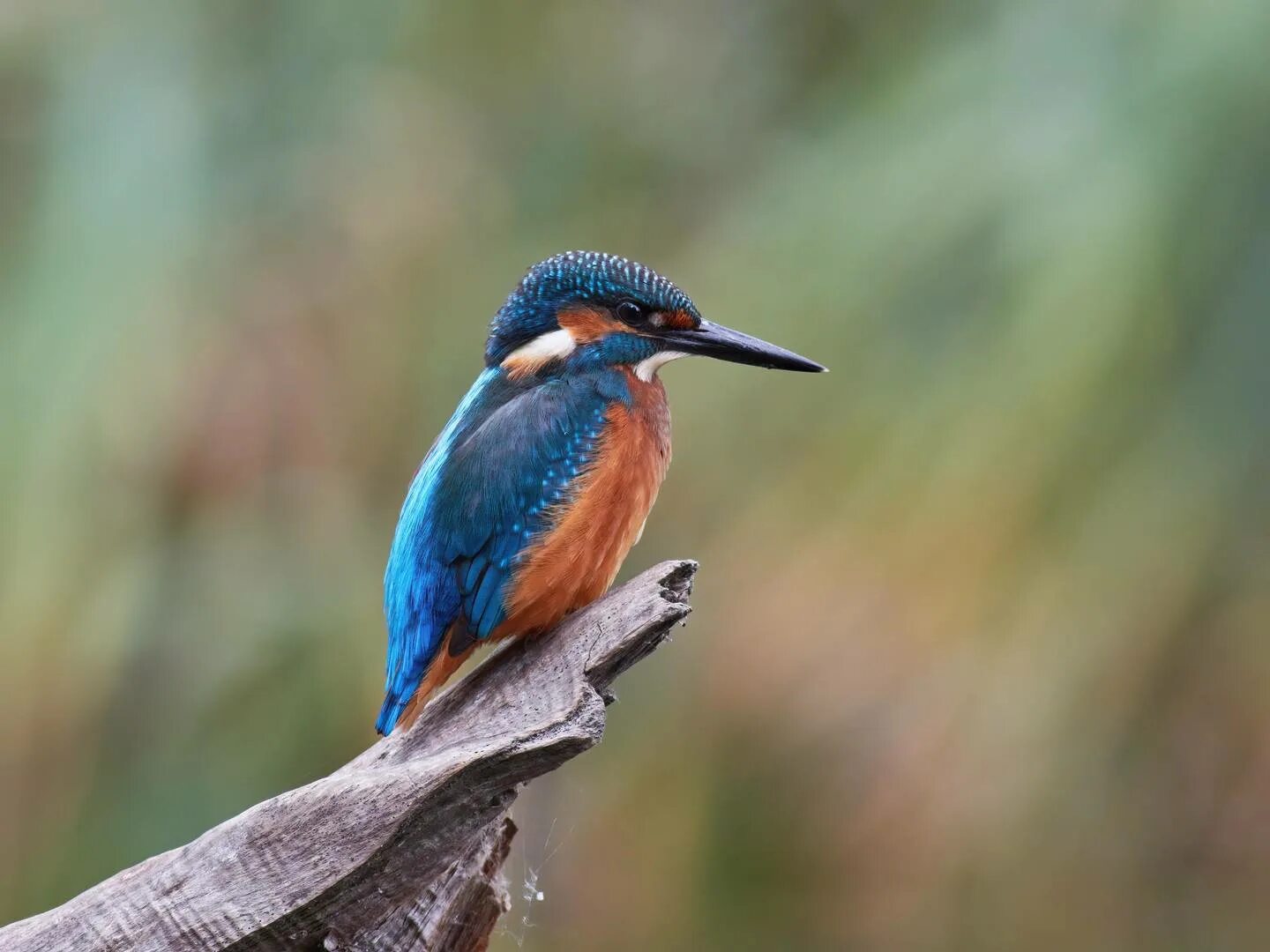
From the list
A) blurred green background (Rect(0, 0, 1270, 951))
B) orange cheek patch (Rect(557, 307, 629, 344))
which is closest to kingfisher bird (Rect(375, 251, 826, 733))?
orange cheek patch (Rect(557, 307, 629, 344))

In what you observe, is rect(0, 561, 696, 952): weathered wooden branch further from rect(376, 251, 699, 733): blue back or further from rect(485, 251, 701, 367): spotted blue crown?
rect(485, 251, 701, 367): spotted blue crown

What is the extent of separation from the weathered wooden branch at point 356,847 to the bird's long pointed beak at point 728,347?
615 mm

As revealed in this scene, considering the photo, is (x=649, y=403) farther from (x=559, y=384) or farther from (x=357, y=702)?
(x=357, y=702)

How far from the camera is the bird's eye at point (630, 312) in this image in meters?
2.19

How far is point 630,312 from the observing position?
7.20 feet

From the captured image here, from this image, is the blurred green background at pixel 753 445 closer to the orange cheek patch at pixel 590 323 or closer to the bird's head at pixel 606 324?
the bird's head at pixel 606 324

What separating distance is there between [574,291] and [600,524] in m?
0.38

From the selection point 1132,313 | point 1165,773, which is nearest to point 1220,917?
point 1165,773

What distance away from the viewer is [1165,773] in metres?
2.68

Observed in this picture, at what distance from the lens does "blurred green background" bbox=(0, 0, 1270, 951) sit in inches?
103

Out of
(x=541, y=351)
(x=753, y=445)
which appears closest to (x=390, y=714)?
(x=541, y=351)

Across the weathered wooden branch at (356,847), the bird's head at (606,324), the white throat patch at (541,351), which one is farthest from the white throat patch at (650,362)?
the weathered wooden branch at (356,847)

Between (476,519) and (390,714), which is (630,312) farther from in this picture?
(390,714)

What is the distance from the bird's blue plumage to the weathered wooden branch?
11.2 inches
